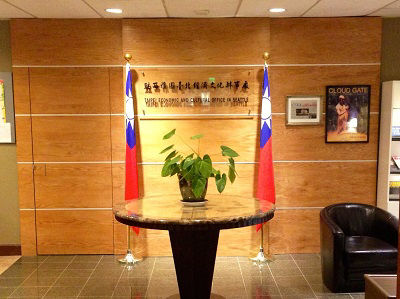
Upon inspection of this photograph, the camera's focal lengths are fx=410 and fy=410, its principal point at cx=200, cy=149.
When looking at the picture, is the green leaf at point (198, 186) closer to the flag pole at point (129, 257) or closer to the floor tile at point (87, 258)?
the flag pole at point (129, 257)

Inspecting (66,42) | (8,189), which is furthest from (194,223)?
(8,189)

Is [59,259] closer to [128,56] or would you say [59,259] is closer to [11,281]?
[11,281]

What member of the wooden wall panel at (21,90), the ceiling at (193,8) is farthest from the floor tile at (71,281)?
the ceiling at (193,8)

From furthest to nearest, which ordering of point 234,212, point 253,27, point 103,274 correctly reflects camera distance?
point 253,27, point 103,274, point 234,212

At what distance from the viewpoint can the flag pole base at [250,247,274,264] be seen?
206 inches

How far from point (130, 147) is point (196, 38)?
5.30ft

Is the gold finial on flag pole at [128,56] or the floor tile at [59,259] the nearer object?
the gold finial on flag pole at [128,56]

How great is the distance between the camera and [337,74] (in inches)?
210

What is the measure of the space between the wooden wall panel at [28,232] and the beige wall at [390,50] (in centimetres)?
505

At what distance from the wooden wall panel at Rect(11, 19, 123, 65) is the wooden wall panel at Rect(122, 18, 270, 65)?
22cm

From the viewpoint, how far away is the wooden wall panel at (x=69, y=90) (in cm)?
531

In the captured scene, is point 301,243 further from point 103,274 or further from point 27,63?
point 27,63

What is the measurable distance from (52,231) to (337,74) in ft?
14.1

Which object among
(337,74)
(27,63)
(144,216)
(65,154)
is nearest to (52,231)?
(65,154)
